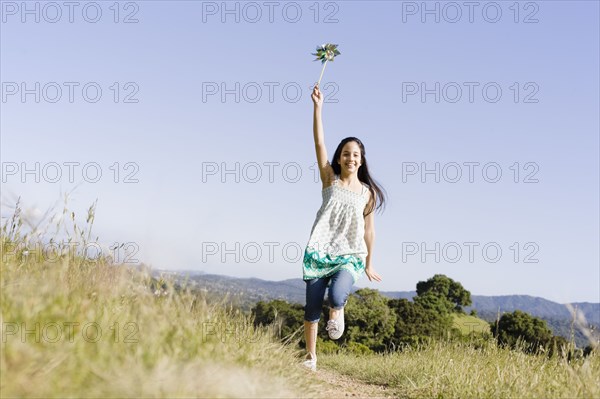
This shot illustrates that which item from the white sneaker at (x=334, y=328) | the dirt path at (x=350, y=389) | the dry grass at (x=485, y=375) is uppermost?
the white sneaker at (x=334, y=328)

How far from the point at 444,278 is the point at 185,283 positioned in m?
45.6

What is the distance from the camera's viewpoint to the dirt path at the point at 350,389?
5.54 metres

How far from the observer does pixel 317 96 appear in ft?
22.1

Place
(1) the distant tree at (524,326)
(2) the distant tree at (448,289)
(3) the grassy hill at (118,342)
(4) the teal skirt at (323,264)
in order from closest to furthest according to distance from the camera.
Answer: (3) the grassy hill at (118,342) < (4) the teal skirt at (323,264) < (1) the distant tree at (524,326) < (2) the distant tree at (448,289)

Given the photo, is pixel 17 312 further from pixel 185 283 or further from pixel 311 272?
pixel 311 272

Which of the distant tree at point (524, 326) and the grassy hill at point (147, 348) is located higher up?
the grassy hill at point (147, 348)

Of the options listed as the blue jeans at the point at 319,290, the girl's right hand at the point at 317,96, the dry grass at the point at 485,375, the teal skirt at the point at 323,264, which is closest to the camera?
the dry grass at the point at 485,375

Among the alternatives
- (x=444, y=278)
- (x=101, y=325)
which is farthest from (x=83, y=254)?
(x=444, y=278)

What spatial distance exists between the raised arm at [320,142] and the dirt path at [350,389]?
2.09m

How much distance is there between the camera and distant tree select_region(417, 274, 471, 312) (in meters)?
47.9

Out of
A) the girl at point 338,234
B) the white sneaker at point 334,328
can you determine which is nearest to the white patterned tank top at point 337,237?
the girl at point 338,234

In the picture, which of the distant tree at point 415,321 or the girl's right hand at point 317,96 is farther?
the distant tree at point 415,321

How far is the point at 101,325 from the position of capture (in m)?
3.71

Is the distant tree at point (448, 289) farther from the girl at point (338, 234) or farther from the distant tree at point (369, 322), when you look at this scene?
the girl at point (338, 234)
